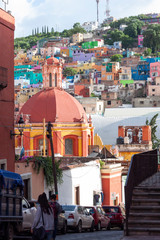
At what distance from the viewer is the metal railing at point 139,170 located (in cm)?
1606

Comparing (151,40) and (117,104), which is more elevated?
(151,40)

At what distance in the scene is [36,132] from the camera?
4956 centimetres

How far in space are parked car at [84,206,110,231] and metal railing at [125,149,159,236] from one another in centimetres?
529

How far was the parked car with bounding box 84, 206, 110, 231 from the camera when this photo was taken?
23.5m

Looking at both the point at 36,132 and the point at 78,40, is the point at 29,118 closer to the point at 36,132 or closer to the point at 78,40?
the point at 36,132

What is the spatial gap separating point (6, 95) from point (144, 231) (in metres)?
10.2

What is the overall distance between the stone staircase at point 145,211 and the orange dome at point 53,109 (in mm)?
32599

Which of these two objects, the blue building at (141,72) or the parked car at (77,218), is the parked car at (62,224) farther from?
the blue building at (141,72)

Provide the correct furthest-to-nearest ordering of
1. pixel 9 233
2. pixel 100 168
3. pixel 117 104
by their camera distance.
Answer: pixel 117 104 < pixel 100 168 < pixel 9 233

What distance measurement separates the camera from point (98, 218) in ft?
78.3

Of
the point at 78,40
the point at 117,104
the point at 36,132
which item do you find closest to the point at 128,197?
the point at 36,132

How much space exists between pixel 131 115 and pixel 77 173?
48.6m

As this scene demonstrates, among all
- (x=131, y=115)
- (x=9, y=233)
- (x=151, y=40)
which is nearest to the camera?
(x=9, y=233)

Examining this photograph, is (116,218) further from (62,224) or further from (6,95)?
(6,95)
